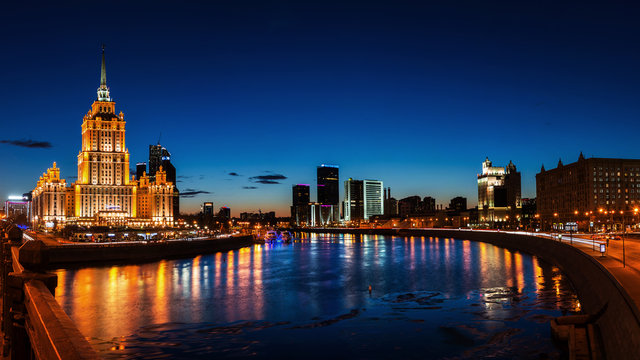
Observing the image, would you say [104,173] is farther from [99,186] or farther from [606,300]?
[606,300]

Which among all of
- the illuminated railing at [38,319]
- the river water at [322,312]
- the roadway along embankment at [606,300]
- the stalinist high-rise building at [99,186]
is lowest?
the river water at [322,312]

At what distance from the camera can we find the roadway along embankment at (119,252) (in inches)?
3253

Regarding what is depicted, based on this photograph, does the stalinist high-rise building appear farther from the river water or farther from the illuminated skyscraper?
the river water

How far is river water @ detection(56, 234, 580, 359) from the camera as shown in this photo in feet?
92.6

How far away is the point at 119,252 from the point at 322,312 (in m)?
64.0

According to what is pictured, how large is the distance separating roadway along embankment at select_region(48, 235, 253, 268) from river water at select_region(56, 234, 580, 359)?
1858 cm

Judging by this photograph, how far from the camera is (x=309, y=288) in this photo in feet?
172

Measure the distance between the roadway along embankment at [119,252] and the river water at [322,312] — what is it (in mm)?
18577

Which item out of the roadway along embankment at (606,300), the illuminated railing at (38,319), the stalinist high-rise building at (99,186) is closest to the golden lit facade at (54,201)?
the stalinist high-rise building at (99,186)

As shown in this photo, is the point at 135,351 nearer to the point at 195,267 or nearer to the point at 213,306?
the point at 213,306

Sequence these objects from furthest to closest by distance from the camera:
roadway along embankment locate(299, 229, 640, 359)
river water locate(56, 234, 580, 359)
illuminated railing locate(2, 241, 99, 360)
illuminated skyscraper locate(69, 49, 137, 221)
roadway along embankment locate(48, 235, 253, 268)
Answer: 1. illuminated skyscraper locate(69, 49, 137, 221)
2. roadway along embankment locate(48, 235, 253, 268)
3. river water locate(56, 234, 580, 359)
4. roadway along embankment locate(299, 229, 640, 359)
5. illuminated railing locate(2, 241, 99, 360)

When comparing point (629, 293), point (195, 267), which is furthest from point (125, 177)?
point (629, 293)

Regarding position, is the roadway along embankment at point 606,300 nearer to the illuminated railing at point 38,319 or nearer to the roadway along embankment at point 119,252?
the illuminated railing at point 38,319

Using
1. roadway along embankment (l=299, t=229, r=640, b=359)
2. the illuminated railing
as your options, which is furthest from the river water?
the illuminated railing
